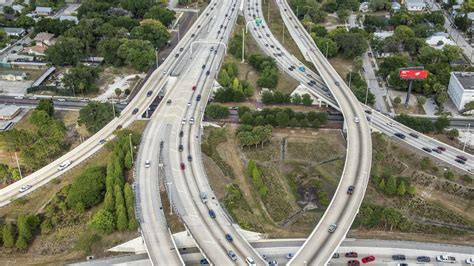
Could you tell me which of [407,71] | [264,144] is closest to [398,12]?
[407,71]

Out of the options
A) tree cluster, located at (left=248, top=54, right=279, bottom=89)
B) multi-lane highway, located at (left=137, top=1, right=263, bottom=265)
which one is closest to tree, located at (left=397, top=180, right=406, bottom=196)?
multi-lane highway, located at (left=137, top=1, right=263, bottom=265)

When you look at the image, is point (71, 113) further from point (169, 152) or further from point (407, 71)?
point (407, 71)

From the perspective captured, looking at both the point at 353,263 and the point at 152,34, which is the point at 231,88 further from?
the point at 353,263

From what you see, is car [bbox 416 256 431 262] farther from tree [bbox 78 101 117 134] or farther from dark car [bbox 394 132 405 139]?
tree [bbox 78 101 117 134]

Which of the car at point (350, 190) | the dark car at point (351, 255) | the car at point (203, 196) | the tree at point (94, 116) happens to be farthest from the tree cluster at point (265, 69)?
the dark car at point (351, 255)

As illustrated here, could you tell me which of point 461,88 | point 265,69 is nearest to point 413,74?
point 461,88
